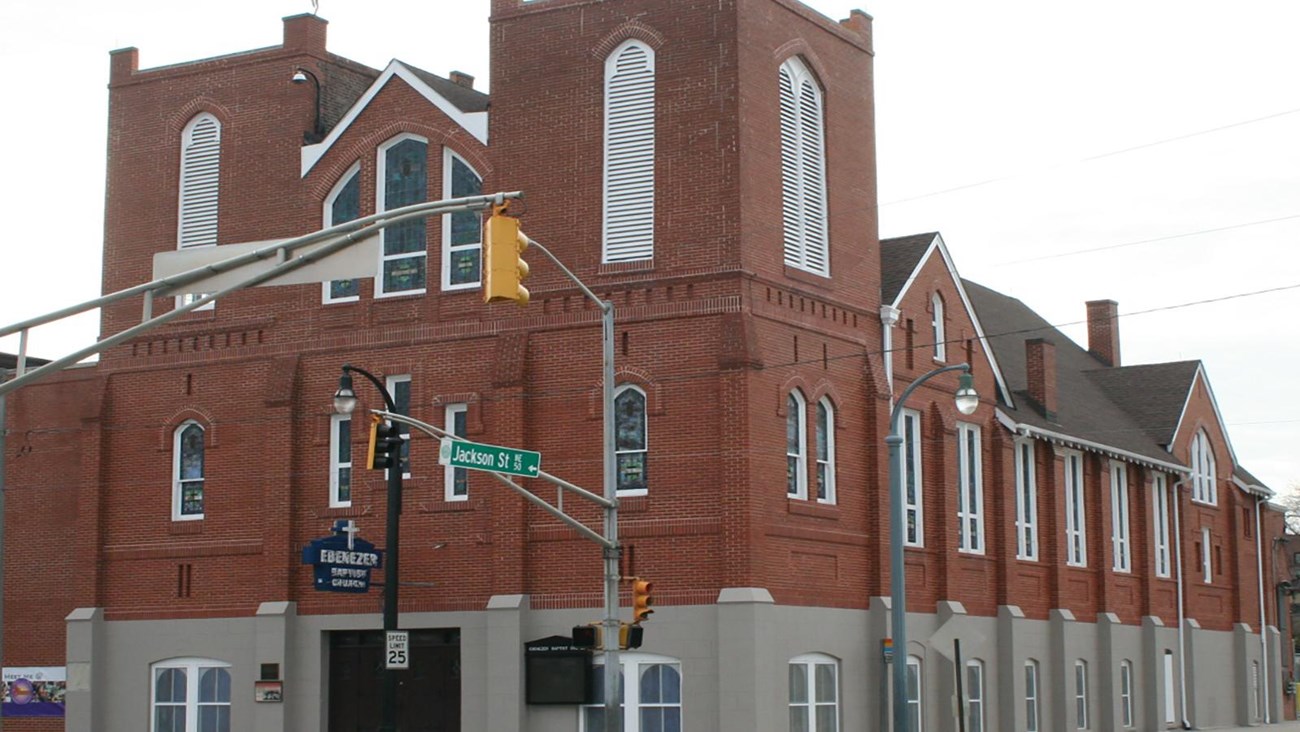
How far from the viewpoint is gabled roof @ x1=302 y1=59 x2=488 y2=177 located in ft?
122

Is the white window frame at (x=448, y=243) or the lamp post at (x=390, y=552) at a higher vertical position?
the white window frame at (x=448, y=243)

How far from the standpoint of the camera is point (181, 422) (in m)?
39.4

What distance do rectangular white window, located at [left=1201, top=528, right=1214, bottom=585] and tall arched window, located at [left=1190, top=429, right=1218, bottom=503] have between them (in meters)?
0.96

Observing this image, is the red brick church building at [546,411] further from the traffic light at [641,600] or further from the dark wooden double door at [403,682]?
the traffic light at [641,600]

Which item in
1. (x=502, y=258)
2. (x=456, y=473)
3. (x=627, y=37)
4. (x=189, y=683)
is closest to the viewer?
(x=502, y=258)

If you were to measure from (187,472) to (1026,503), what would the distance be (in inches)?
730

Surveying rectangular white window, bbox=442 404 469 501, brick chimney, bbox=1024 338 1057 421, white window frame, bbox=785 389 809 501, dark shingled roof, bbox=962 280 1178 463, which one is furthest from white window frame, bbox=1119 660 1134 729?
rectangular white window, bbox=442 404 469 501

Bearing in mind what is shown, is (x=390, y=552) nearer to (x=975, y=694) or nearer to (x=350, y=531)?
(x=350, y=531)

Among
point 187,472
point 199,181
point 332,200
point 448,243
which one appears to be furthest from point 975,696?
point 199,181

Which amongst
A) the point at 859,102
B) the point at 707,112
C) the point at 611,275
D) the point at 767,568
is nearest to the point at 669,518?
the point at 767,568

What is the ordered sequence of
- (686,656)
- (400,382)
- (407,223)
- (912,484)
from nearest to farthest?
(686,656), (400,382), (407,223), (912,484)

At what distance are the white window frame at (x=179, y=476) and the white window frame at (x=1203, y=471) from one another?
27.6 metres

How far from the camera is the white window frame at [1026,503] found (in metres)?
43.9

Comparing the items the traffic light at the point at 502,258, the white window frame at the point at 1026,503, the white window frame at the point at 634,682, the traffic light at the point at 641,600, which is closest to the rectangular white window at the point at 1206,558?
the white window frame at the point at 1026,503
